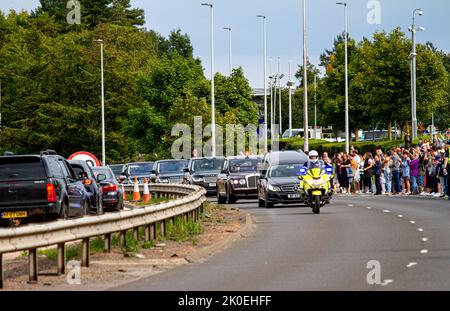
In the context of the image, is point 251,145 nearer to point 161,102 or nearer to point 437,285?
point 161,102

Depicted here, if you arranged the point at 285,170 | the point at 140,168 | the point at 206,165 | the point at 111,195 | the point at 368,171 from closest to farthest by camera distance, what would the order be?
1. the point at 111,195
2. the point at 285,170
3. the point at 368,171
4. the point at 206,165
5. the point at 140,168

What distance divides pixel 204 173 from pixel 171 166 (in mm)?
4503

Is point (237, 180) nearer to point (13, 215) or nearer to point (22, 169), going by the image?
point (22, 169)

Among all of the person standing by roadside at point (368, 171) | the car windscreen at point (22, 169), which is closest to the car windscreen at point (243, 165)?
the person standing by roadside at point (368, 171)

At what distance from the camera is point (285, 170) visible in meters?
39.4

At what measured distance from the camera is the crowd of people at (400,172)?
1701 inches

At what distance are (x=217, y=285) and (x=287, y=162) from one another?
25.2 meters

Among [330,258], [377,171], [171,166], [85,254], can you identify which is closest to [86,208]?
[85,254]

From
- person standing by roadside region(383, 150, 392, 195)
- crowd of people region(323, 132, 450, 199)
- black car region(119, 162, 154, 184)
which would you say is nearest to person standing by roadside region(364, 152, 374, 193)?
crowd of people region(323, 132, 450, 199)

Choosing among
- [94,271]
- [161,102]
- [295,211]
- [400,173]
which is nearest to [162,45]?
[161,102]

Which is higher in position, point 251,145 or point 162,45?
point 162,45

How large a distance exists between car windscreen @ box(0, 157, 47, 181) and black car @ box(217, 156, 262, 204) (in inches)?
813

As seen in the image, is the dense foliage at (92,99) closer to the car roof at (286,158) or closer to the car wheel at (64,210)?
the car roof at (286,158)

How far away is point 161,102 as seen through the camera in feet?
331
